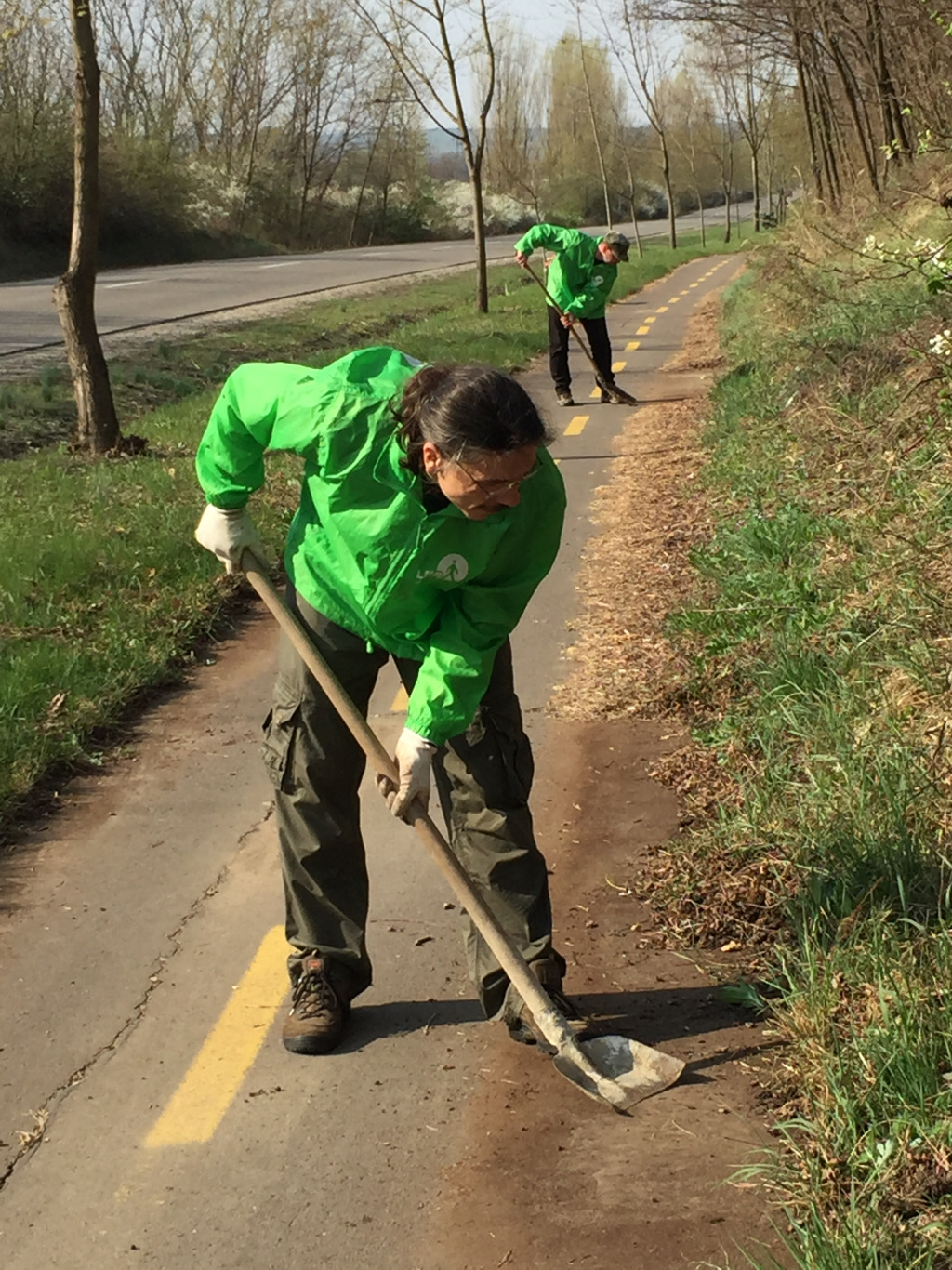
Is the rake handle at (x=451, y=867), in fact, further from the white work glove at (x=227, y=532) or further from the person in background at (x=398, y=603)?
the white work glove at (x=227, y=532)

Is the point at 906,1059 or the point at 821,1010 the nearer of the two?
the point at 906,1059

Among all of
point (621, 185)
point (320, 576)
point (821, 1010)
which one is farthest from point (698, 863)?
point (621, 185)

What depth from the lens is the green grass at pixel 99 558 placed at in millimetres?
5629

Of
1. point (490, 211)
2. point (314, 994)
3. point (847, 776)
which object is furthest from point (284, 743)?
point (490, 211)

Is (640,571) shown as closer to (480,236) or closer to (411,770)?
(411,770)

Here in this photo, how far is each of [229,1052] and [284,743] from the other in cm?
83

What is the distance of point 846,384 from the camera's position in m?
8.55

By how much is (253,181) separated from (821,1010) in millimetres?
46139

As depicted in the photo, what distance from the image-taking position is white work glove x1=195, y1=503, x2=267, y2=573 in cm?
357

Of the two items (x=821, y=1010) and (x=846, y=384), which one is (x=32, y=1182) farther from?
(x=846, y=384)

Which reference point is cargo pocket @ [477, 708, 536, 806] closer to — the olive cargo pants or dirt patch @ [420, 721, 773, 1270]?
the olive cargo pants

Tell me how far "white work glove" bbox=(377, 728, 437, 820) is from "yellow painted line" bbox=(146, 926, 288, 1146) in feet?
2.79

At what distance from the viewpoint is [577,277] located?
12969 millimetres

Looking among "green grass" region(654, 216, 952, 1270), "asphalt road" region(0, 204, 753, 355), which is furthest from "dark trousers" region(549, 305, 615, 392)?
"asphalt road" region(0, 204, 753, 355)
